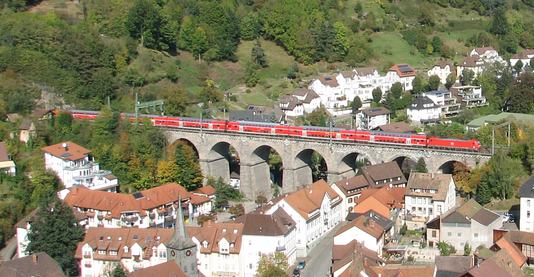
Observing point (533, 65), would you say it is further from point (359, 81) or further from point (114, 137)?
point (114, 137)

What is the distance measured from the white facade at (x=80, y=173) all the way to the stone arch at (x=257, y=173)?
968cm

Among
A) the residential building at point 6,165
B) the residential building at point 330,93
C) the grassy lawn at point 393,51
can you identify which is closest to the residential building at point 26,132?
the residential building at point 6,165

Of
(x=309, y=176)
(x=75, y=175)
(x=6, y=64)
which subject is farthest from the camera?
(x=6, y=64)

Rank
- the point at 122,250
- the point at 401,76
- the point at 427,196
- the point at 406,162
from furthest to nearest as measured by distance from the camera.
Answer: the point at 401,76 < the point at 406,162 < the point at 427,196 < the point at 122,250

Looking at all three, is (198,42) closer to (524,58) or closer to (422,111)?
(422,111)

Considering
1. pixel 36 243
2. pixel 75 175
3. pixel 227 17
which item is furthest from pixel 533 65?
pixel 36 243

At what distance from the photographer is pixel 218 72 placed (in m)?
83.4

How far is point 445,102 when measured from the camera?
250 ft

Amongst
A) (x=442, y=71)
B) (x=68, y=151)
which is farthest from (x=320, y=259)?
(x=442, y=71)

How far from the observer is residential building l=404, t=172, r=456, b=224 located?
4722 cm

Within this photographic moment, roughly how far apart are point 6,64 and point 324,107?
27.7 metres

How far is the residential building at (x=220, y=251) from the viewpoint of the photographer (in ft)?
137

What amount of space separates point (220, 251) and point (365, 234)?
7.19m

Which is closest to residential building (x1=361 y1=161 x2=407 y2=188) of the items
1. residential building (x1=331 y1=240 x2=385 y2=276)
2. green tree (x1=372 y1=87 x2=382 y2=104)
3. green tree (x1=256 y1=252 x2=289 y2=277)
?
residential building (x1=331 y1=240 x2=385 y2=276)
